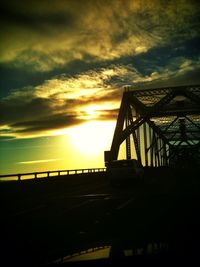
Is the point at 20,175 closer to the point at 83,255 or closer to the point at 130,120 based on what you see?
the point at 83,255

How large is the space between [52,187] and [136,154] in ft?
56.7

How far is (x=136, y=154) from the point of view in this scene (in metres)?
45.1

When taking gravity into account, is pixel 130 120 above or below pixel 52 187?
above

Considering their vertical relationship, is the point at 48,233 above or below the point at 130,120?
below

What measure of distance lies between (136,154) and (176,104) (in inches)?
304

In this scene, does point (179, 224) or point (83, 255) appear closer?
point (83, 255)

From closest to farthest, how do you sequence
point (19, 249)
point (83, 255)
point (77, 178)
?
point (83, 255) → point (19, 249) → point (77, 178)

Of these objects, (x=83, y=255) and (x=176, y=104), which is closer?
(x=83, y=255)

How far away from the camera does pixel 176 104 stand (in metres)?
44.1

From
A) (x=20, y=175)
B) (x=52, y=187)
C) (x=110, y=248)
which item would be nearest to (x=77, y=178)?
(x=52, y=187)

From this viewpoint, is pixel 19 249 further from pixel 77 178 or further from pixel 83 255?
pixel 77 178

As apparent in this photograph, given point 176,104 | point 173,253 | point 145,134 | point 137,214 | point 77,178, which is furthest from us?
point 145,134

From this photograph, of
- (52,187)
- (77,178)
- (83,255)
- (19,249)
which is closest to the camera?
(83,255)

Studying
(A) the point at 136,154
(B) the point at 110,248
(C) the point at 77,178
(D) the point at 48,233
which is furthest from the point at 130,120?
(B) the point at 110,248
